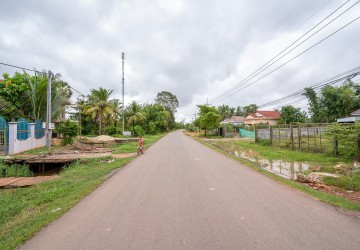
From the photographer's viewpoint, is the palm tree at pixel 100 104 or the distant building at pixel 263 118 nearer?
the palm tree at pixel 100 104

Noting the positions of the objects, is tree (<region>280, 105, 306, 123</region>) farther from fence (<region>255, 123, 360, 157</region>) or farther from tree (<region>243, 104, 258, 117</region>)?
fence (<region>255, 123, 360, 157</region>)

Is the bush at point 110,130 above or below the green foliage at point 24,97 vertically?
below

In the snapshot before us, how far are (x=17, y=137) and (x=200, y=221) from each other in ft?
64.1

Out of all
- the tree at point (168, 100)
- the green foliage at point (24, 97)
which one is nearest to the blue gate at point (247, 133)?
the green foliage at point (24, 97)

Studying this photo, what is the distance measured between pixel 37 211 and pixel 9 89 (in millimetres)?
25741

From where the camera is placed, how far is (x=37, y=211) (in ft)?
19.1

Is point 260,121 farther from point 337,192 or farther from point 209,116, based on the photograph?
point 337,192

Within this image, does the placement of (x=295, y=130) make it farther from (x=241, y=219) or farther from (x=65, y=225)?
(x=65, y=225)

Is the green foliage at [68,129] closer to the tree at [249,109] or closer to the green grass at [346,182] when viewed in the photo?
the green grass at [346,182]

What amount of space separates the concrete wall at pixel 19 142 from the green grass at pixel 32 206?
10826mm

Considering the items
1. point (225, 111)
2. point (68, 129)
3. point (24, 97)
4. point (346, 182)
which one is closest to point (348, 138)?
point (346, 182)

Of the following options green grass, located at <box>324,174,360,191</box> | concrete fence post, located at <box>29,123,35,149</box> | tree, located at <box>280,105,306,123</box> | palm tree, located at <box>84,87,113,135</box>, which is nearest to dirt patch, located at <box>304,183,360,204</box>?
green grass, located at <box>324,174,360,191</box>

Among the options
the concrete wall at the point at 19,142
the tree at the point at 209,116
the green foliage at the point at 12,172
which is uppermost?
the tree at the point at 209,116

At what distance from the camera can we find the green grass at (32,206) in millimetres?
4406
